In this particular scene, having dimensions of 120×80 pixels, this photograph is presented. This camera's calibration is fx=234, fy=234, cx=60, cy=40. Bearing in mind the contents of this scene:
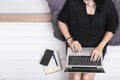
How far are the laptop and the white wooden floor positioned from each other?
8.8 inches

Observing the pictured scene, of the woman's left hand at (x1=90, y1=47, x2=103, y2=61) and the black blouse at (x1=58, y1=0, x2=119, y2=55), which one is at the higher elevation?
the black blouse at (x1=58, y1=0, x2=119, y2=55)

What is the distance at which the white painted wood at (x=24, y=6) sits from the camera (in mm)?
1532

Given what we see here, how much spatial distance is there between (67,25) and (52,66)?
12.0 inches

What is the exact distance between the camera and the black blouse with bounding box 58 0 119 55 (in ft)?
4.40

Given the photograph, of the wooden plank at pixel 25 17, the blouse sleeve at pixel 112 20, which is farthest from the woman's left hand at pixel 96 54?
the wooden plank at pixel 25 17

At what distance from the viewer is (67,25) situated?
1434 millimetres

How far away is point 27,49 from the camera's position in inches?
61.9

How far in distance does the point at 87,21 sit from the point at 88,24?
0.06 ft

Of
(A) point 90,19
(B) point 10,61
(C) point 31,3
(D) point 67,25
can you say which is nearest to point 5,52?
(B) point 10,61

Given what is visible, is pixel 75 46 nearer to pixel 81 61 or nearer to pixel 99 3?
pixel 81 61

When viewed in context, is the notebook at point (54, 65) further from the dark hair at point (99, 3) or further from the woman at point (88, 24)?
the dark hair at point (99, 3)

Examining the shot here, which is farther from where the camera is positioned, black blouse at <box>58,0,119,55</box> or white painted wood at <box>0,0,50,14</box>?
white painted wood at <box>0,0,50,14</box>

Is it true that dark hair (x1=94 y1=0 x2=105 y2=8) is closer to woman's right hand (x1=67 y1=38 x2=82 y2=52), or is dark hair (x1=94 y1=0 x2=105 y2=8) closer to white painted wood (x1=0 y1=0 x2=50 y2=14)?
woman's right hand (x1=67 y1=38 x2=82 y2=52)

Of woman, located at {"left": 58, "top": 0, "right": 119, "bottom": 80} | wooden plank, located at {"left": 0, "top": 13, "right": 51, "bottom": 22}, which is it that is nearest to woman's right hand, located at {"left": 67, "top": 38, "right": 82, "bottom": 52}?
woman, located at {"left": 58, "top": 0, "right": 119, "bottom": 80}
